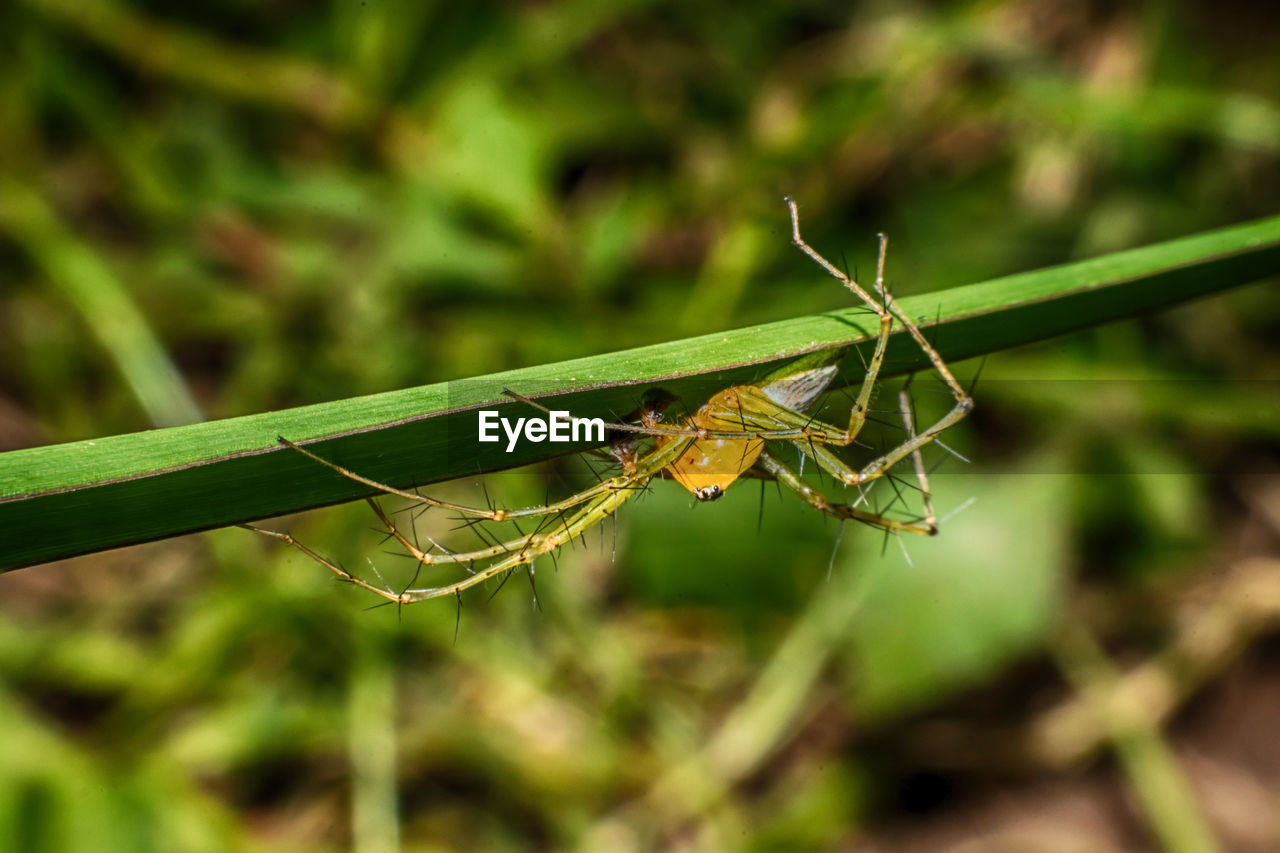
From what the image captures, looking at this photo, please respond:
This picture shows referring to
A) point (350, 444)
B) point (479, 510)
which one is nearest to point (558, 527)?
point (479, 510)

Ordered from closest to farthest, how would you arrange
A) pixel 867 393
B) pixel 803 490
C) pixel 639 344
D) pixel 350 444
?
1. pixel 350 444
2. pixel 867 393
3. pixel 803 490
4. pixel 639 344

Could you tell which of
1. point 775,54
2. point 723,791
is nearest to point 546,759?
point 723,791

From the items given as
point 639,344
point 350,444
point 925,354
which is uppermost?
point 639,344

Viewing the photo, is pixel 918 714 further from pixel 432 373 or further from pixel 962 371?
pixel 432 373

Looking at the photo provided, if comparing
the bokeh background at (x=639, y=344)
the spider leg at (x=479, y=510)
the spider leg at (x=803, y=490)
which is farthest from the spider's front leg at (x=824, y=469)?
the bokeh background at (x=639, y=344)

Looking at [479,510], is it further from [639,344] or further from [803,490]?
[639,344]

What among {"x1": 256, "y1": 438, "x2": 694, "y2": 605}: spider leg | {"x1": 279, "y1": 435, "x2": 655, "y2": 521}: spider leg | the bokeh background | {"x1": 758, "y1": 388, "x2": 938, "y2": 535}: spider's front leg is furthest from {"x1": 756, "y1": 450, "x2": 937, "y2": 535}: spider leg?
the bokeh background

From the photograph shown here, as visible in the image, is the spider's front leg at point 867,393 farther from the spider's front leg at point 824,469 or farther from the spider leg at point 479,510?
the spider leg at point 479,510
